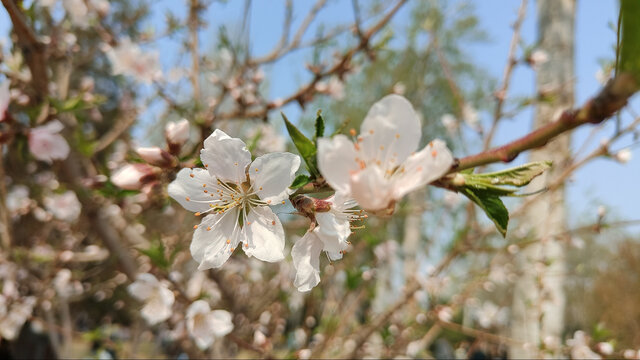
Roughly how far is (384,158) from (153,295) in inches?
57.1

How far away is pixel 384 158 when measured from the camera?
0.59 meters

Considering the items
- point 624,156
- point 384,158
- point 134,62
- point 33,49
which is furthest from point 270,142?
point 384,158

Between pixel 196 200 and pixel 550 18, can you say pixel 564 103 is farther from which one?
pixel 196 200

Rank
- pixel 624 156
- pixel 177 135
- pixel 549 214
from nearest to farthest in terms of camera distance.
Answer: pixel 177 135 < pixel 624 156 < pixel 549 214

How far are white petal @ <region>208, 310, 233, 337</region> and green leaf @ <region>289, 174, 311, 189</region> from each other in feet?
3.67

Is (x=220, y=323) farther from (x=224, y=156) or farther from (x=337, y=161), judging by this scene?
(x=337, y=161)

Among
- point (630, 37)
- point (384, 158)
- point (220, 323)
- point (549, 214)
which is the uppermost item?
point (630, 37)

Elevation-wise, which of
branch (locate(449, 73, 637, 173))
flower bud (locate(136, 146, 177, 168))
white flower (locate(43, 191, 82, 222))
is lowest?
white flower (locate(43, 191, 82, 222))

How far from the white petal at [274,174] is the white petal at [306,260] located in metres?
0.09

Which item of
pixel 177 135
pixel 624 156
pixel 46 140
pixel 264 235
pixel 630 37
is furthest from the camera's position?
pixel 624 156

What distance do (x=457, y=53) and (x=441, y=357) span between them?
7.50 meters

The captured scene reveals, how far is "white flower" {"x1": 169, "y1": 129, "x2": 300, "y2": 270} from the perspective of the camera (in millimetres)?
653

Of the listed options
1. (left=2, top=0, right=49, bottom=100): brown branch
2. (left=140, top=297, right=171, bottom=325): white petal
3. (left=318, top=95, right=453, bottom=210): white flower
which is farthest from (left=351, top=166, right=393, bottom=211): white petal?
(left=140, top=297, right=171, bottom=325): white petal

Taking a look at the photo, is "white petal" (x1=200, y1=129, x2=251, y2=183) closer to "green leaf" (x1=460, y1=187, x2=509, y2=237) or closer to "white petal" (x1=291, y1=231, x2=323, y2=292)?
"white petal" (x1=291, y1=231, x2=323, y2=292)
